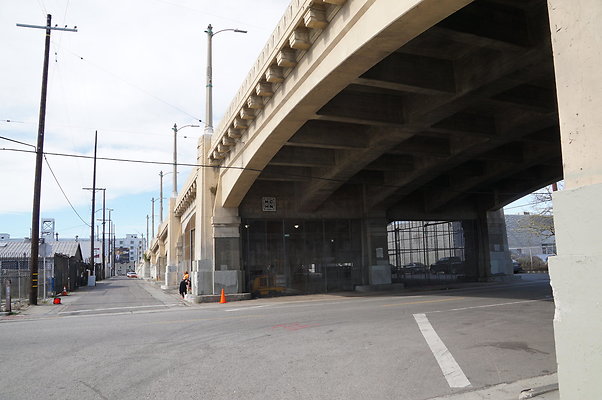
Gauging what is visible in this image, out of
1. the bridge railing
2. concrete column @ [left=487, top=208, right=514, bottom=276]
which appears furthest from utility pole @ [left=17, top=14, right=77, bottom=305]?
concrete column @ [left=487, top=208, right=514, bottom=276]

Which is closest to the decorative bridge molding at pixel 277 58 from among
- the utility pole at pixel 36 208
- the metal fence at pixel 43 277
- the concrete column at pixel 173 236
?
the utility pole at pixel 36 208

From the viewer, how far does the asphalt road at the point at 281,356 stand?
253 inches

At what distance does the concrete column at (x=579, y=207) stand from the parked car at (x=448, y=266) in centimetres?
2735

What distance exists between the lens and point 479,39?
436 inches

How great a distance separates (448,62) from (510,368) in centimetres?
968

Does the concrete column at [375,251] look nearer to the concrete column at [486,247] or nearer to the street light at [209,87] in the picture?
the concrete column at [486,247]

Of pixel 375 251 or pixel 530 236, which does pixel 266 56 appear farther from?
pixel 530 236

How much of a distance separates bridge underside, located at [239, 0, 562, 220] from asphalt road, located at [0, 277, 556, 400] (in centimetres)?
662

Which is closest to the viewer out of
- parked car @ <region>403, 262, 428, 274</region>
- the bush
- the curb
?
the curb

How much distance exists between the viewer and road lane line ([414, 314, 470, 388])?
6617 mm

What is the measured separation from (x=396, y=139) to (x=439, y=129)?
171 centimetres

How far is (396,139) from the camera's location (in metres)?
17.5

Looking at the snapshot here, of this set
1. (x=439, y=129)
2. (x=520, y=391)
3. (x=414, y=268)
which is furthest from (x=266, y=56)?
(x=414, y=268)

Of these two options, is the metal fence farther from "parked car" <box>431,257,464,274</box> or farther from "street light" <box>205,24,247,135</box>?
"parked car" <box>431,257,464,274</box>
